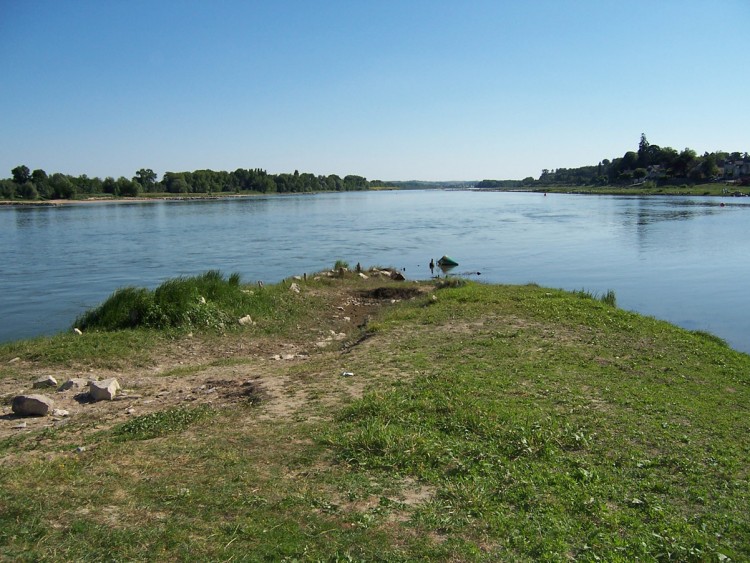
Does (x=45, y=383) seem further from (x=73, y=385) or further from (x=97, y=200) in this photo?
(x=97, y=200)

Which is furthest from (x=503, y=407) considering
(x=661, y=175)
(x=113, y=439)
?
(x=661, y=175)

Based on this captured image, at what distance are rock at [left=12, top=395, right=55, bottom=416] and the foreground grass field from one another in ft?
0.58

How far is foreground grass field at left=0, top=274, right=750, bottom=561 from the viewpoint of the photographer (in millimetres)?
4598

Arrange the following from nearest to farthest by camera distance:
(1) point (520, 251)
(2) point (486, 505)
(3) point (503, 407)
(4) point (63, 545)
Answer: (4) point (63, 545), (2) point (486, 505), (3) point (503, 407), (1) point (520, 251)

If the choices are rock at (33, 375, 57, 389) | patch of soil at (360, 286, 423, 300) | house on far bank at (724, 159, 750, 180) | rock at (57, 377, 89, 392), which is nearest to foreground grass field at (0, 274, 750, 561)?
rock at (33, 375, 57, 389)

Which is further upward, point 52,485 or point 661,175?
point 661,175

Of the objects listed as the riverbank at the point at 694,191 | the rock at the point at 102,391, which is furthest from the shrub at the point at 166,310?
the riverbank at the point at 694,191

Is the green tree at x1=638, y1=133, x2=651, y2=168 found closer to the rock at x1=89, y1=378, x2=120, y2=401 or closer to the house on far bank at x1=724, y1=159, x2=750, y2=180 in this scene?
the house on far bank at x1=724, y1=159, x2=750, y2=180

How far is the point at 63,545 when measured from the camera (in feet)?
14.4

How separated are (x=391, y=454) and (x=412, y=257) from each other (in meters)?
29.7

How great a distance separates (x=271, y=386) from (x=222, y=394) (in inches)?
30.6

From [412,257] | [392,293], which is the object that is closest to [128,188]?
[412,257]

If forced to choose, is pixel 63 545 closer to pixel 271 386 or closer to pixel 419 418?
pixel 419 418

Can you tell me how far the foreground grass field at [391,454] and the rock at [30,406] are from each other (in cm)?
18
